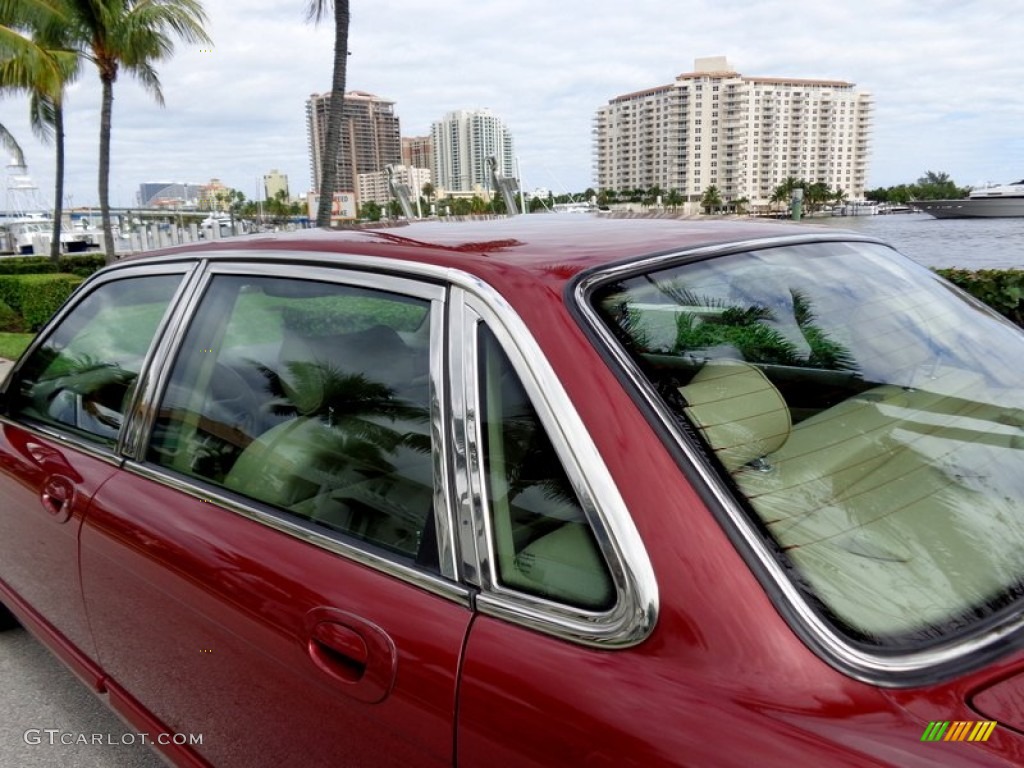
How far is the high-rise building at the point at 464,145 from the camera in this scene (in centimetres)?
7262

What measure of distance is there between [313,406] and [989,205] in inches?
1829

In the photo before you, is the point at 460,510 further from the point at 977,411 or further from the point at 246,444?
the point at 977,411

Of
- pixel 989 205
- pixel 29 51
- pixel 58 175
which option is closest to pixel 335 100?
pixel 29 51

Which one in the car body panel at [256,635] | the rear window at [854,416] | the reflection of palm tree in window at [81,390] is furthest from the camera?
the reflection of palm tree in window at [81,390]

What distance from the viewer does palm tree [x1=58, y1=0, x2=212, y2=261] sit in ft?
57.5

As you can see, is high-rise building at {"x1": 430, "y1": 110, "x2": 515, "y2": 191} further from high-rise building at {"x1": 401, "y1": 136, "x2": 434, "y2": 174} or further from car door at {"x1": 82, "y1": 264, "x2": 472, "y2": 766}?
car door at {"x1": 82, "y1": 264, "x2": 472, "y2": 766}

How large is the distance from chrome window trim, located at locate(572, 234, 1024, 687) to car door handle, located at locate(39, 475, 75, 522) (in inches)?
66.4

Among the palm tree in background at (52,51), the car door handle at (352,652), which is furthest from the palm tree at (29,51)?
the car door handle at (352,652)

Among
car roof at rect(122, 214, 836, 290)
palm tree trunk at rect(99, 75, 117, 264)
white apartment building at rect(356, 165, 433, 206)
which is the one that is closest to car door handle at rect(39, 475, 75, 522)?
car roof at rect(122, 214, 836, 290)

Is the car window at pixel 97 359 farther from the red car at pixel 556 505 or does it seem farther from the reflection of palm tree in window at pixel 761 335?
the reflection of palm tree in window at pixel 761 335

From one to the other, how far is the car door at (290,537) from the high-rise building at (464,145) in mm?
68009

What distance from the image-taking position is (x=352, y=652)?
4.45 ft

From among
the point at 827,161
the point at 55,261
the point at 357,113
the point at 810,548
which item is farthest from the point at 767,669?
the point at 827,161

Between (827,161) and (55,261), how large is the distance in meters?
74.7
